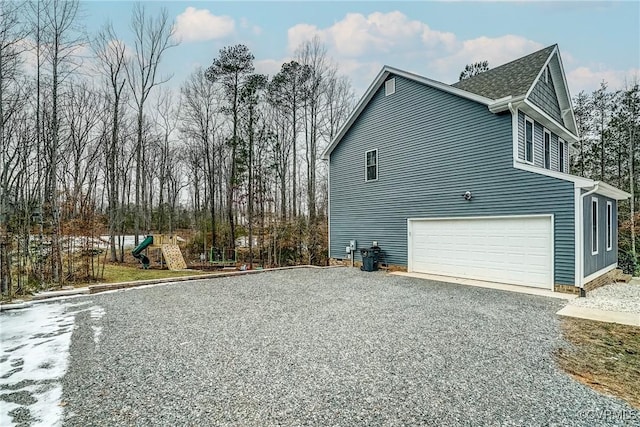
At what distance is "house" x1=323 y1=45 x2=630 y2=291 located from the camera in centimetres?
738

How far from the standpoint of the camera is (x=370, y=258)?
1057cm

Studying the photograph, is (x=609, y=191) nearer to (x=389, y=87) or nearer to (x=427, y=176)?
(x=427, y=176)

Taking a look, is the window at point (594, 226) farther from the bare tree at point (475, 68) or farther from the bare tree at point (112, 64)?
the bare tree at point (112, 64)

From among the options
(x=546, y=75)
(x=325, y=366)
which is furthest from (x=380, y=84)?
(x=325, y=366)

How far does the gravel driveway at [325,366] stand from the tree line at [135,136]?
4032 mm

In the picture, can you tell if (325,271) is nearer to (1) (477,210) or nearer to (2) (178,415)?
(1) (477,210)

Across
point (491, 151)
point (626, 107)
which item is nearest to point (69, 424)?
point (491, 151)

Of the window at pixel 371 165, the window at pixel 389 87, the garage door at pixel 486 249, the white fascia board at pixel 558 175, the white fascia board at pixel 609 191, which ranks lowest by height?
the garage door at pixel 486 249

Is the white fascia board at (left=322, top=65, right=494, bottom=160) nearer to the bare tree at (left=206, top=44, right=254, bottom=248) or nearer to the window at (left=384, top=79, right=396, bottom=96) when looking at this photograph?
the window at (left=384, top=79, right=396, bottom=96)

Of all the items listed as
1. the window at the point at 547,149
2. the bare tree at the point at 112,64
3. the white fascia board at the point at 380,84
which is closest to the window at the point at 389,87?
the white fascia board at the point at 380,84

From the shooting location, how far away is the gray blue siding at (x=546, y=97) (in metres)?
9.36

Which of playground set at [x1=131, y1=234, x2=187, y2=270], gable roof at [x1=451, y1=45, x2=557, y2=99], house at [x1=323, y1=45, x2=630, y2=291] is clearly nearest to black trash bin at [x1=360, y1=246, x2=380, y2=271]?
house at [x1=323, y1=45, x2=630, y2=291]

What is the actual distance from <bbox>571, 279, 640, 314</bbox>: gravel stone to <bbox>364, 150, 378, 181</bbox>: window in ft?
21.2

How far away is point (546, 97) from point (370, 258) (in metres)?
7.41
